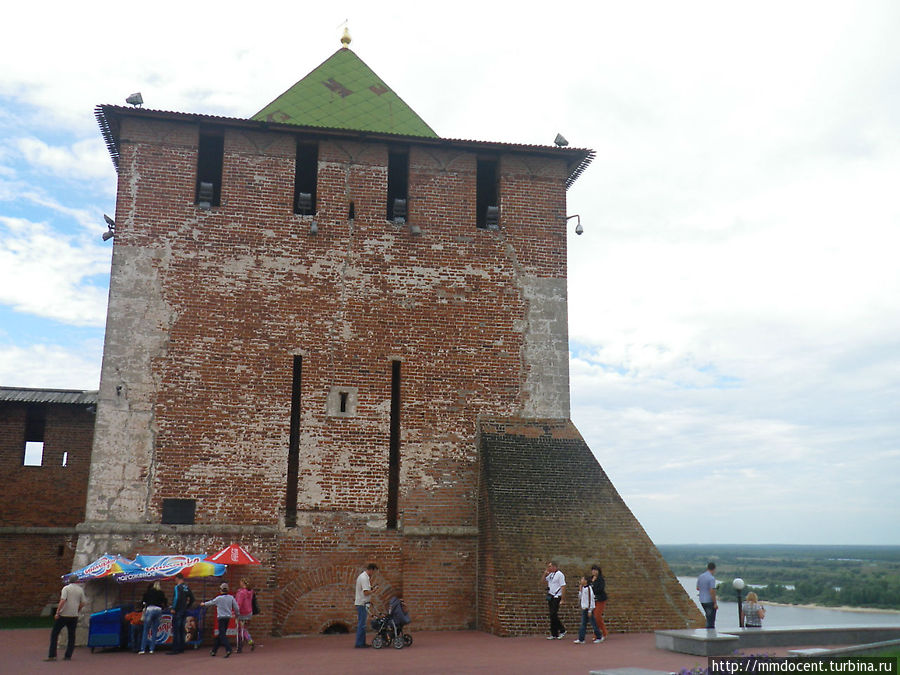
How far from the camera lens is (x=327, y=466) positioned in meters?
14.2

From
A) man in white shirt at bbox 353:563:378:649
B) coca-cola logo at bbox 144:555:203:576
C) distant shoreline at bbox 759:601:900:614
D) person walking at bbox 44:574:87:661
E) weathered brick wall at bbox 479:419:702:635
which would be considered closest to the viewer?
person walking at bbox 44:574:87:661

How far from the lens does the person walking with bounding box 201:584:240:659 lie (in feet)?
37.6

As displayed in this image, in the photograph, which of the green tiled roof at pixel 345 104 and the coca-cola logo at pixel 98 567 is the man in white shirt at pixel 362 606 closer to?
the coca-cola logo at pixel 98 567

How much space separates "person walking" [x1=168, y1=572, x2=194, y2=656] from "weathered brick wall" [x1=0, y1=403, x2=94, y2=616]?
27.7 ft

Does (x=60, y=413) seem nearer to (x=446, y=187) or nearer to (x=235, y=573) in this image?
(x=235, y=573)

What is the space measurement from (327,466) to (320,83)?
30.1 ft

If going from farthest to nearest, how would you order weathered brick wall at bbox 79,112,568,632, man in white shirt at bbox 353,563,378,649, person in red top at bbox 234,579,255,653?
weathered brick wall at bbox 79,112,568,632 → person in red top at bbox 234,579,255,653 → man in white shirt at bbox 353,563,378,649

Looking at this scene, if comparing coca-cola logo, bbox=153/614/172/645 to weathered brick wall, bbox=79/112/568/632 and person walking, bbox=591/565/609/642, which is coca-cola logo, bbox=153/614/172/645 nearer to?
weathered brick wall, bbox=79/112/568/632

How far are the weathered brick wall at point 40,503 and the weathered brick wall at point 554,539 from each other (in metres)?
Answer: 10.8

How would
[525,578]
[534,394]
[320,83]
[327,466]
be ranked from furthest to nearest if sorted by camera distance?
[320,83] < [534,394] < [327,466] < [525,578]

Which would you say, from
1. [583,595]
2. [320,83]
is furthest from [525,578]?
[320,83]

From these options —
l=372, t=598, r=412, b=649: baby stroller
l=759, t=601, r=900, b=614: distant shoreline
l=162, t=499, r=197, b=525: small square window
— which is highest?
l=162, t=499, r=197, b=525: small square window

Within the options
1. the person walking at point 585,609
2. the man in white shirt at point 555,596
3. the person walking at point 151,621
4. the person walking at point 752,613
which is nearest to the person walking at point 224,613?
the person walking at point 151,621

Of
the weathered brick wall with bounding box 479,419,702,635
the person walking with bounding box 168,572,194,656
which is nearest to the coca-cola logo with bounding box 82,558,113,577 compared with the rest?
the person walking with bounding box 168,572,194,656
